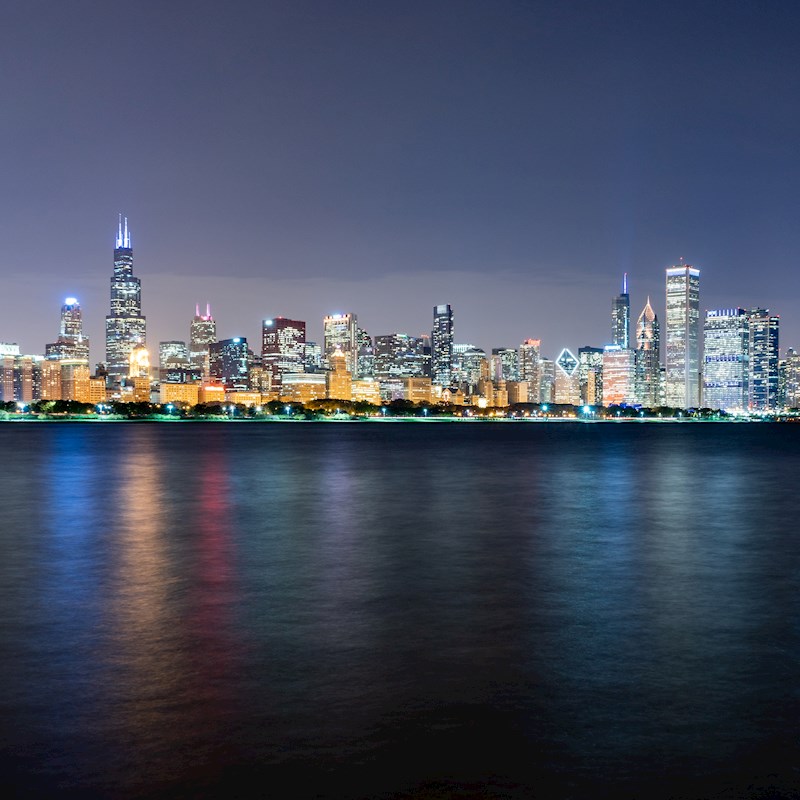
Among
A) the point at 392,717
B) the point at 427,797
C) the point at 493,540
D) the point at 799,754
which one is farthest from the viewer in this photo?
the point at 493,540

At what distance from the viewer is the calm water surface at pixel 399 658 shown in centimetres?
873

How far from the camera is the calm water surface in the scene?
8727 millimetres

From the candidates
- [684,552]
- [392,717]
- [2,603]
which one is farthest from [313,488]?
[392,717]

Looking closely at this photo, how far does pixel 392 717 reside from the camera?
10195 millimetres

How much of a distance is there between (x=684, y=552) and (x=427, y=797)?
1860 centimetres

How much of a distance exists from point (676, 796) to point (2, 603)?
13523 millimetres

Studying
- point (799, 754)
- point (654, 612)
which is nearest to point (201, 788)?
point (799, 754)

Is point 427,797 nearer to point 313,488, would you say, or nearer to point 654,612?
point 654,612

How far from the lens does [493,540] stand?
27078mm

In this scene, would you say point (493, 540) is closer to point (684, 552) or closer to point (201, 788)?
point (684, 552)

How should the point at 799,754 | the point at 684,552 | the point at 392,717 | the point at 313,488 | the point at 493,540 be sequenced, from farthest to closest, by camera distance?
the point at 313,488 → the point at 493,540 → the point at 684,552 → the point at 392,717 → the point at 799,754

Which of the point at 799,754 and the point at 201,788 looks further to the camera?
the point at 799,754

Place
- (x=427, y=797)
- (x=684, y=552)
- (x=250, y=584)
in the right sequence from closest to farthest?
1. (x=427, y=797)
2. (x=250, y=584)
3. (x=684, y=552)

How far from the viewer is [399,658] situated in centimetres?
1300
